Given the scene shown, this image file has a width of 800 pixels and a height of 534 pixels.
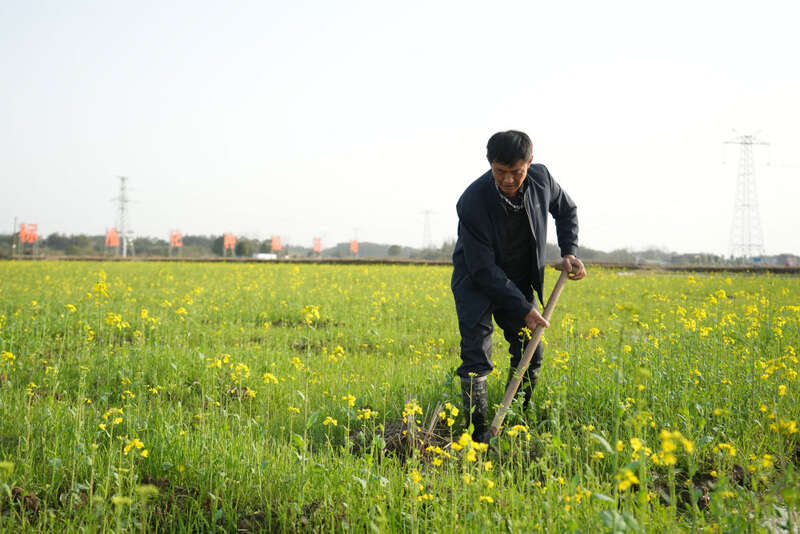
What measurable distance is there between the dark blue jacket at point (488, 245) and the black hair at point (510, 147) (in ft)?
1.17

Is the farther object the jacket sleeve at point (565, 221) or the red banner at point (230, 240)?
the red banner at point (230, 240)

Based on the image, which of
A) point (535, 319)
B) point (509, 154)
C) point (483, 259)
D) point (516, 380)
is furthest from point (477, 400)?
point (509, 154)

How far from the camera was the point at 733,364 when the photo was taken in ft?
14.2

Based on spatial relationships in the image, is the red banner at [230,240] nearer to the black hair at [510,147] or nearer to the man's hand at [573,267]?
the man's hand at [573,267]

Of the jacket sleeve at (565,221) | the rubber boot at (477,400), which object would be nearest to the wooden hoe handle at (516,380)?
the rubber boot at (477,400)

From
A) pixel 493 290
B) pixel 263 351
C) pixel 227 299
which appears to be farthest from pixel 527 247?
pixel 227 299

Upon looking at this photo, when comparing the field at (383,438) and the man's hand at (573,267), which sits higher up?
the man's hand at (573,267)

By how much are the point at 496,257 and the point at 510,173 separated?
2.25 feet

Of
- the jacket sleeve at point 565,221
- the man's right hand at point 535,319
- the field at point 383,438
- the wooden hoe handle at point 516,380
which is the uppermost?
the jacket sleeve at point 565,221

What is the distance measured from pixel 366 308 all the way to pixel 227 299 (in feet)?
10.1

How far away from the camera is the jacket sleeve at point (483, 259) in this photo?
3289 millimetres

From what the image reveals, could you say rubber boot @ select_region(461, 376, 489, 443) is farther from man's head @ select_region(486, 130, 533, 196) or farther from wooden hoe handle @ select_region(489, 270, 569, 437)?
man's head @ select_region(486, 130, 533, 196)

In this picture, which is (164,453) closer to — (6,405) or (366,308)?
(6,405)

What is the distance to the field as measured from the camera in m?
2.16
